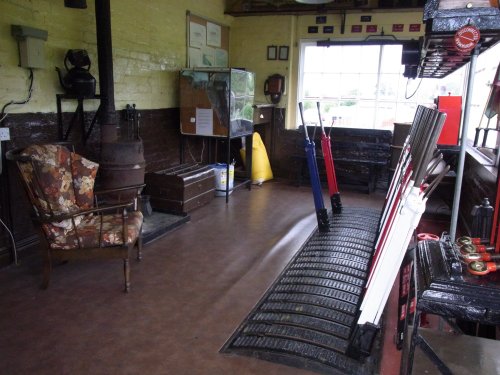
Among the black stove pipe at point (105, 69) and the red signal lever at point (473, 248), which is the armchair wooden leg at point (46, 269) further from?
the red signal lever at point (473, 248)

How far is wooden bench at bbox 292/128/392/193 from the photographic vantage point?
255 inches

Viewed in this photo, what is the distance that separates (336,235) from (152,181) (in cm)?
222

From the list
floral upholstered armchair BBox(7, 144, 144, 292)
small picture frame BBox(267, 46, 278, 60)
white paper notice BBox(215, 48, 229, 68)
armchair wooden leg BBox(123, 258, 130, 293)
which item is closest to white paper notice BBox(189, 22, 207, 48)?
white paper notice BBox(215, 48, 229, 68)

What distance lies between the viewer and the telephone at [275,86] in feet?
22.6

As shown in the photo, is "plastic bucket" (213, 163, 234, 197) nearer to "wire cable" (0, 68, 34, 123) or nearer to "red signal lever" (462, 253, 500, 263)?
"wire cable" (0, 68, 34, 123)

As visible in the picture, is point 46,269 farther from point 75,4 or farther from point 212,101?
point 212,101

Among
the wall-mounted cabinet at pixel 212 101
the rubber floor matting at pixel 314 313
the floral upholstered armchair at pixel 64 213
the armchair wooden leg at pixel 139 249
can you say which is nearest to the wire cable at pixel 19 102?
the floral upholstered armchair at pixel 64 213

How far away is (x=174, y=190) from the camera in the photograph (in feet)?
16.0

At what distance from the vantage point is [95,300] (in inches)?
116

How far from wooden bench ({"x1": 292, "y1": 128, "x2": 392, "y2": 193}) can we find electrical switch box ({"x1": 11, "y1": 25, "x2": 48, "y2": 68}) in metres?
4.16

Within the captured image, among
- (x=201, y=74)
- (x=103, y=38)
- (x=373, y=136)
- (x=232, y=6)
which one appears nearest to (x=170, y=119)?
(x=201, y=74)

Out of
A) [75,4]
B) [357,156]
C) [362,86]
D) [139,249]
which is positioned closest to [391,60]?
[362,86]

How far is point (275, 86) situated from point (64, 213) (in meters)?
4.58

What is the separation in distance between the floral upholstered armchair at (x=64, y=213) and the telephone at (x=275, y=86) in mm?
4208
